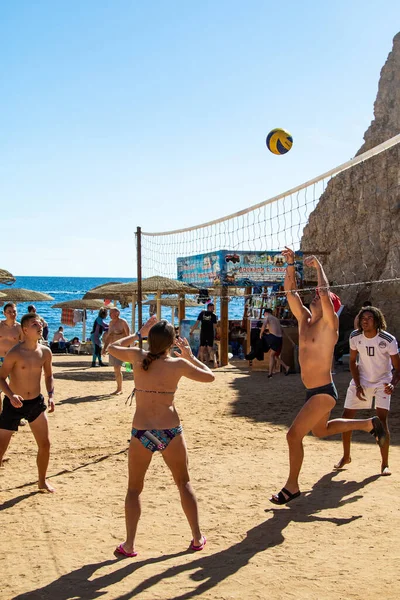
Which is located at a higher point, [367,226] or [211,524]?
[367,226]

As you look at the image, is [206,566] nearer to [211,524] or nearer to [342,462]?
[211,524]

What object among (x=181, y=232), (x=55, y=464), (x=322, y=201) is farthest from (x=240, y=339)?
(x=55, y=464)

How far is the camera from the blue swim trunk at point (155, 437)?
369 cm

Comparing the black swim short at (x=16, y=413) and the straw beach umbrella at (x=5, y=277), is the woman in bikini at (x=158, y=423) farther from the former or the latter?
the straw beach umbrella at (x=5, y=277)

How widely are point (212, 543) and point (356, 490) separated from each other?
1.58 m

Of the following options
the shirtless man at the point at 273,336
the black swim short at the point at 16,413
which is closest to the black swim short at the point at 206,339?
the shirtless man at the point at 273,336

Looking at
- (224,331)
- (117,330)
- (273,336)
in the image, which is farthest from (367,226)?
(117,330)

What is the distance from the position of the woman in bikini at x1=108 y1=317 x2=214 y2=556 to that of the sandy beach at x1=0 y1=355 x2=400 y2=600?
0.34 metres

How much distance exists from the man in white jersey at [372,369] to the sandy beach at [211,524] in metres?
0.53

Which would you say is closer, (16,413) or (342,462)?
(16,413)

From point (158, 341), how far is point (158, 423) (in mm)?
453

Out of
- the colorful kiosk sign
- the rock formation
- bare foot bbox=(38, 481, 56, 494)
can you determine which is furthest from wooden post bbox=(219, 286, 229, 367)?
bare foot bbox=(38, 481, 56, 494)

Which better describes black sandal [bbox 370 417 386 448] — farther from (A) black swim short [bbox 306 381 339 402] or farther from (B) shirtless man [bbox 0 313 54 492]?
(B) shirtless man [bbox 0 313 54 492]

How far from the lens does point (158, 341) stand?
374 centimetres
